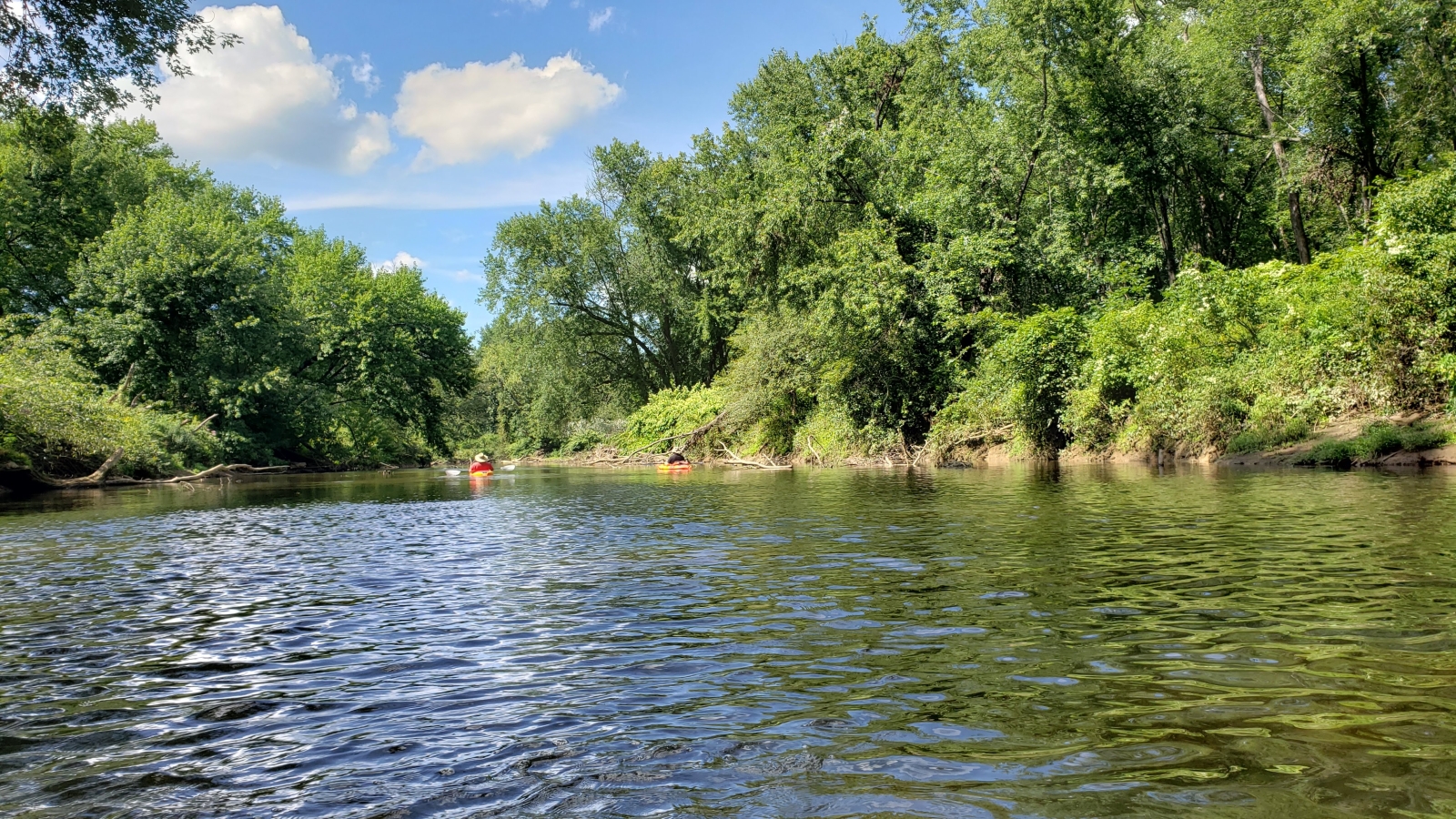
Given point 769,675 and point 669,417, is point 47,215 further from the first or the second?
point 769,675

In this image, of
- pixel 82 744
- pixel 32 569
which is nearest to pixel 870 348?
pixel 32 569

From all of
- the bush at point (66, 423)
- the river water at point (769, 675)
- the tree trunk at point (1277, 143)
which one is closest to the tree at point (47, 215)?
the bush at point (66, 423)

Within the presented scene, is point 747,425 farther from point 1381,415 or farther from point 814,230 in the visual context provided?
point 1381,415

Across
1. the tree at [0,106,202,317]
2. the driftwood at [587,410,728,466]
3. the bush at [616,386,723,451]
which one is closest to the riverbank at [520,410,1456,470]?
the driftwood at [587,410,728,466]

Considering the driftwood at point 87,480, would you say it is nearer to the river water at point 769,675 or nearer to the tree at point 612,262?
the river water at point 769,675

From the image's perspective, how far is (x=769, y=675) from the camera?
5.11 m

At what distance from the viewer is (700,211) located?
154 ft

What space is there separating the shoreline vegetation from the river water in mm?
11354

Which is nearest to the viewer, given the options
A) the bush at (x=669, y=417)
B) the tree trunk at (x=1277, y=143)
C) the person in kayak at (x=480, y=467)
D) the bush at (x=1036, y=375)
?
the bush at (x=1036, y=375)

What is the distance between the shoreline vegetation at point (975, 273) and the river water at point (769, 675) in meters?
11.4

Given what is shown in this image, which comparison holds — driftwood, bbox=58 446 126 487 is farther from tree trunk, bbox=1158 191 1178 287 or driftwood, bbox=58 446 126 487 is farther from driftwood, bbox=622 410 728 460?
tree trunk, bbox=1158 191 1178 287

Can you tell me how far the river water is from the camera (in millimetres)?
3406

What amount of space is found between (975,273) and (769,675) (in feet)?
94.0

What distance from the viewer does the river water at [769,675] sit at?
3406 millimetres
